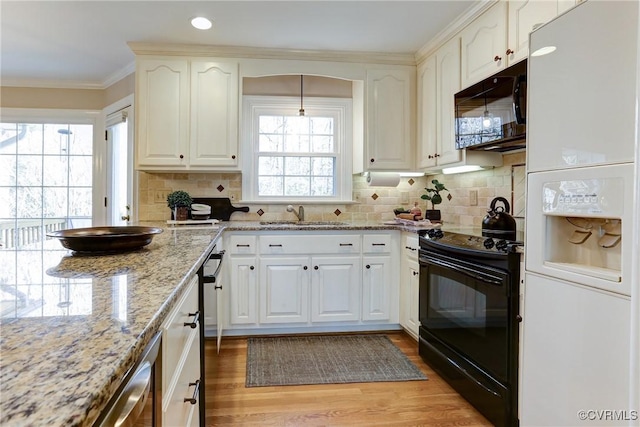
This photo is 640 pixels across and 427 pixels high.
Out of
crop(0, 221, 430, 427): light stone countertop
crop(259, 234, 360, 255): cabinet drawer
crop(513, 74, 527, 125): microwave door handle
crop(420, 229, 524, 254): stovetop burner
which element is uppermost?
crop(513, 74, 527, 125): microwave door handle

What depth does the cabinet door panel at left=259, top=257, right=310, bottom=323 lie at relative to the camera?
283cm

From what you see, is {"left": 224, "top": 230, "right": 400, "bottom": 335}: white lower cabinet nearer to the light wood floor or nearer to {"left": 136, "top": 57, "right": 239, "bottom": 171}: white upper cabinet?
Result: the light wood floor

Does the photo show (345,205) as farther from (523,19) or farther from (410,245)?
(523,19)

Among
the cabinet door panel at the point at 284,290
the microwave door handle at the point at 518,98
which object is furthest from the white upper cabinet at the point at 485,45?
the cabinet door panel at the point at 284,290

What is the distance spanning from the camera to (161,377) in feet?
2.67

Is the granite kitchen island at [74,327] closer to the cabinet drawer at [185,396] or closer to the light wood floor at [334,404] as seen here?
the cabinet drawer at [185,396]

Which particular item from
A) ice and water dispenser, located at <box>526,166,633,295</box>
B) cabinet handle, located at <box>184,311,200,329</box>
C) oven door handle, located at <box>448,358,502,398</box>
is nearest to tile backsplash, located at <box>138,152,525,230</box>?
oven door handle, located at <box>448,358,502,398</box>

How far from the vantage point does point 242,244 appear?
2.80 m

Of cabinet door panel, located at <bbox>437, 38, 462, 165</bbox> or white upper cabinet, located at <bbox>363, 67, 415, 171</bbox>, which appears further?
white upper cabinet, located at <bbox>363, 67, 415, 171</bbox>

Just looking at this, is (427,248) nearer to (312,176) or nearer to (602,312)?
(602,312)

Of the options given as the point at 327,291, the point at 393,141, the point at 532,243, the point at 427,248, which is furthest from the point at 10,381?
the point at 393,141

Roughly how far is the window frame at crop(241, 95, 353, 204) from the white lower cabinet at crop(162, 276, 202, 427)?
216 centimetres

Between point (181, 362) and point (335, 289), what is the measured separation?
1.90 metres

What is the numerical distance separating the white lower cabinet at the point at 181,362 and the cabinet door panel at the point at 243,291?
135 centimetres
